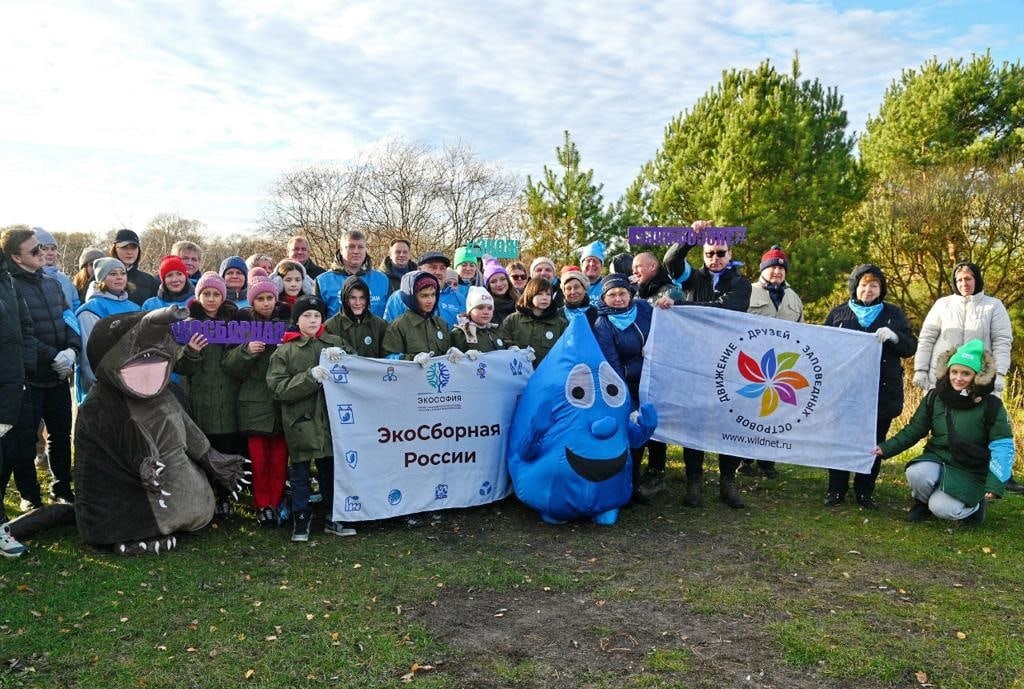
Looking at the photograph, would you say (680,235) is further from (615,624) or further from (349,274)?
(615,624)

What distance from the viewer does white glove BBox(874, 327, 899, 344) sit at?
6199 millimetres

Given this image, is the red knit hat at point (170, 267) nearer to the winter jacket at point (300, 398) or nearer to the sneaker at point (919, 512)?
the winter jacket at point (300, 398)

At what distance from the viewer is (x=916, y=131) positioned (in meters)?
21.3

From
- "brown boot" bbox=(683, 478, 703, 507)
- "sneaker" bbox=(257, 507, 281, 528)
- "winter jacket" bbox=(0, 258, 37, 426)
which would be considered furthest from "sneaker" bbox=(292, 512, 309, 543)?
"brown boot" bbox=(683, 478, 703, 507)

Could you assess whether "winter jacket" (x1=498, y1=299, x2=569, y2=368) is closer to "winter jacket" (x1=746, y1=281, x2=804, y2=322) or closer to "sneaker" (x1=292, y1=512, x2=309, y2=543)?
"winter jacket" (x1=746, y1=281, x2=804, y2=322)

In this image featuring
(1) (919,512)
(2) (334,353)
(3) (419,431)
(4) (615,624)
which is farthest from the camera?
(1) (919,512)

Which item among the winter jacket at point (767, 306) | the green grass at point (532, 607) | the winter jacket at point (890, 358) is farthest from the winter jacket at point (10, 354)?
the winter jacket at point (890, 358)

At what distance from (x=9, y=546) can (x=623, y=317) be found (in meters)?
4.72

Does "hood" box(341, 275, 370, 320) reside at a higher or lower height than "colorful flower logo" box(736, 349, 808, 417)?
higher

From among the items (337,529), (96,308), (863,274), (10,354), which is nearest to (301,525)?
(337,529)

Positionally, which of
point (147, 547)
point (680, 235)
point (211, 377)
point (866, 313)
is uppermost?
point (680, 235)

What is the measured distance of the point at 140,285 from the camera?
22.2 ft

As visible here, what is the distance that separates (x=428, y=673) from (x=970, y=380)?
4.73 m

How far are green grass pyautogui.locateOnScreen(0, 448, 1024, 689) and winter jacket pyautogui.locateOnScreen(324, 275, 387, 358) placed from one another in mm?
1432
